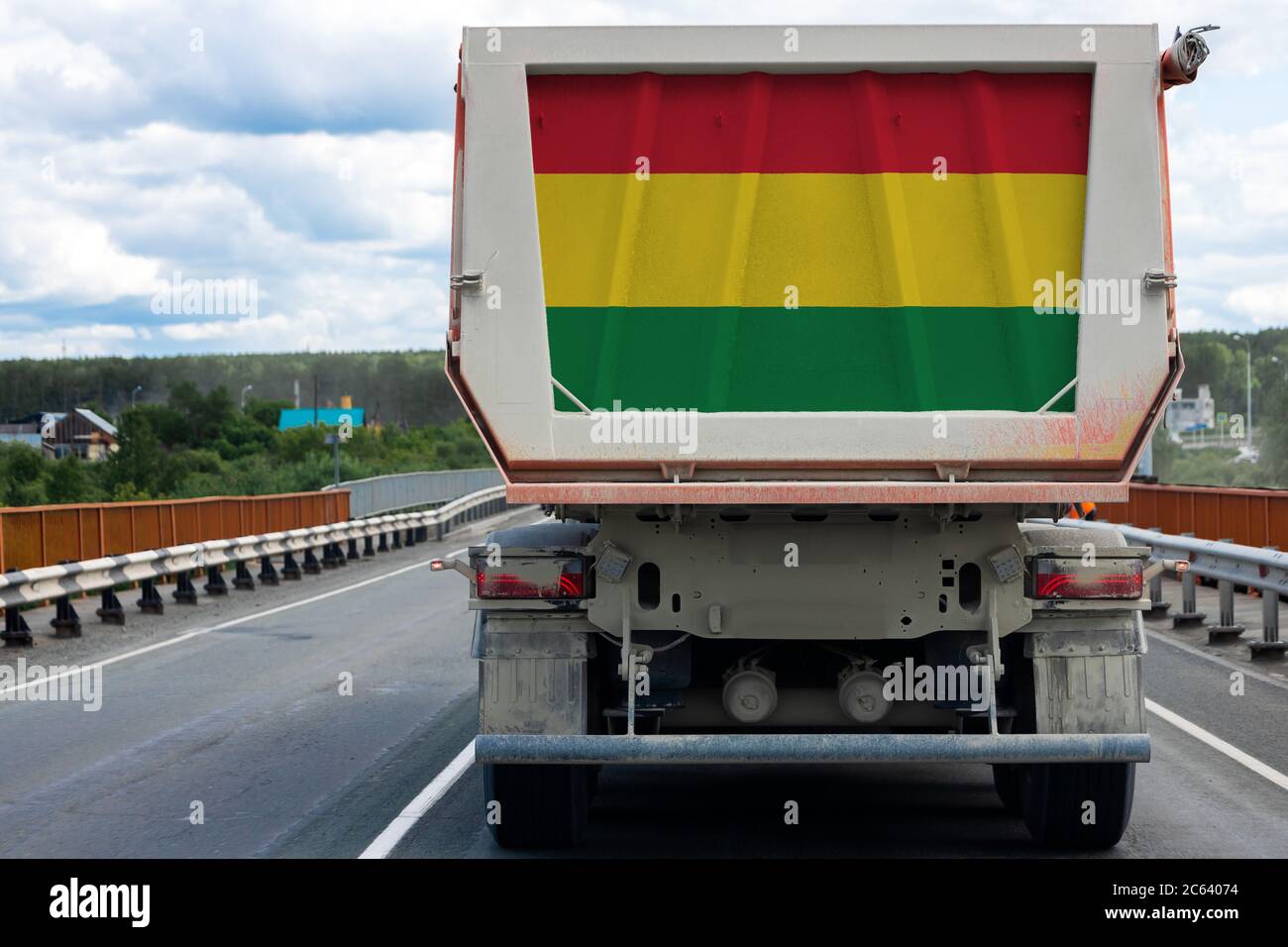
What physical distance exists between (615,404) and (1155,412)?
2268 millimetres

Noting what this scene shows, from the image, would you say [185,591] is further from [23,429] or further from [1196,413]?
[23,429]

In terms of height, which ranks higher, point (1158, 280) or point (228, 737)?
point (1158, 280)

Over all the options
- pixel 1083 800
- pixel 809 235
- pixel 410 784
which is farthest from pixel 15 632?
pixel 1083 800

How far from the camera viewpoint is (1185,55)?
6.31 metres

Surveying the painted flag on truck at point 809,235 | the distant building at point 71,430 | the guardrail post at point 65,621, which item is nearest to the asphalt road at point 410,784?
the painted flag on truck at point 809,235

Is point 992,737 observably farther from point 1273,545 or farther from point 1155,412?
point 1273,545

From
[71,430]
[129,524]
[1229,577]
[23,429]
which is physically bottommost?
[1229,577]

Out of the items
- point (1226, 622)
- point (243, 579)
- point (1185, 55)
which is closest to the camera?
point (1185, 55)

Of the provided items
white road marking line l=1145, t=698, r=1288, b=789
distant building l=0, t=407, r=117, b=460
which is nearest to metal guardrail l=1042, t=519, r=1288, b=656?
white road marking line l=1145, t=698, r=1288, b=789

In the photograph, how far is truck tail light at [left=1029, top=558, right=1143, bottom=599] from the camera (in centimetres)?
655

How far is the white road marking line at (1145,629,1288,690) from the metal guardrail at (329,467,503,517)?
17557mm

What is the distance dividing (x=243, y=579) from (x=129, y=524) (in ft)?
7.94

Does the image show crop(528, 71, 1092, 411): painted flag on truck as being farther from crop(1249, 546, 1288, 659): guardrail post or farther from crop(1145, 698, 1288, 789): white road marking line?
crop(1249, 546, 1288, 659): guardrail post

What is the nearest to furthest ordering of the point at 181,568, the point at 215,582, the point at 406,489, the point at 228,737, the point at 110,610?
the point at 228,737, the point at 110,610, the point at 181,568, the point at 215,582, the point at 406,489
